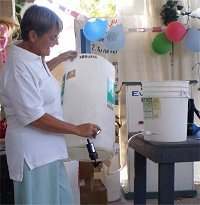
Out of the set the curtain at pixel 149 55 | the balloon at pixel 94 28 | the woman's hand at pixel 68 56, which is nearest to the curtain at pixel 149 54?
the curtain at pixel 149 55

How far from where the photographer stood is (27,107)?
3.77 ft

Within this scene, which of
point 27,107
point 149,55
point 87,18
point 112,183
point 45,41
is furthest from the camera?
point 149,55

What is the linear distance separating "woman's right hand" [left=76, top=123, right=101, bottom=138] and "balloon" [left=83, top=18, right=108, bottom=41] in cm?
184

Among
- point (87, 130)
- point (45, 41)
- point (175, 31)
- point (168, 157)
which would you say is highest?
point (175, 31)

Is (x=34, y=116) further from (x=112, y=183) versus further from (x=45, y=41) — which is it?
(x=112, y=183)

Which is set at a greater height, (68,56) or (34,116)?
(68,56)

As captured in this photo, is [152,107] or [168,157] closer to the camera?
[168,157]

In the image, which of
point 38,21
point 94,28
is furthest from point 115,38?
point 38,21

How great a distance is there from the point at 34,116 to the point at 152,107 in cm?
56

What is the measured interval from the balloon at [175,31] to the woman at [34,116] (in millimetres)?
1977

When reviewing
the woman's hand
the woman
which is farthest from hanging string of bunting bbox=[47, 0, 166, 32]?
the woman

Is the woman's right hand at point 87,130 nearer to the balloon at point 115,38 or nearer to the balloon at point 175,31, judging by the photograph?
the balloon at point 115,38

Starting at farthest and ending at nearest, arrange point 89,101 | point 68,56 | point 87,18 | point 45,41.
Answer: point 87,18
point 68,56
point 89,101
point 45,41

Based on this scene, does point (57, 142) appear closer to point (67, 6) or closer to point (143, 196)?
point (143, 196)
